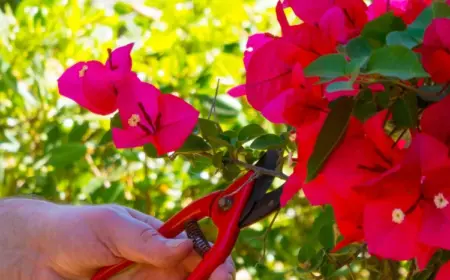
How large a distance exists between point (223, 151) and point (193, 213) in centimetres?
17

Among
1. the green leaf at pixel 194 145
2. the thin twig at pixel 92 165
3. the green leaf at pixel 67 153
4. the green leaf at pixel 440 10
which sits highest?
the green leaf at pixel 440 10

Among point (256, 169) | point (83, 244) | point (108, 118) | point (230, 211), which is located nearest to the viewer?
point (256, 169)

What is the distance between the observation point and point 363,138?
0.37 m

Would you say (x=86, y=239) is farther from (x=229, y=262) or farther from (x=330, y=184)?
(x=330, y=184)

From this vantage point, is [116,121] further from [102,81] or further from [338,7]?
[338,7]

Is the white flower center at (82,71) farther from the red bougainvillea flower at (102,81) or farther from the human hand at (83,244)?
the human hand at (83,244)

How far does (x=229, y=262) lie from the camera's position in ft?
2.36

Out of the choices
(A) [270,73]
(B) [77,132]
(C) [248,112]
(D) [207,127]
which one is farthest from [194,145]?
(B) [77,132]

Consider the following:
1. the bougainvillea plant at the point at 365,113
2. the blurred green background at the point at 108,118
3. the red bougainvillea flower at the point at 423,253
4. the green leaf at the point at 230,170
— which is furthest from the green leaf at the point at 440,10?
the blurred green background at the point at 108,118

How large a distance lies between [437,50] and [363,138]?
0.05m

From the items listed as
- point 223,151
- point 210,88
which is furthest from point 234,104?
point 223,151

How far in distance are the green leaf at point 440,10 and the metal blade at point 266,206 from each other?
0.84 feet

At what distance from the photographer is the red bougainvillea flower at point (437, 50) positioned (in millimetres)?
346

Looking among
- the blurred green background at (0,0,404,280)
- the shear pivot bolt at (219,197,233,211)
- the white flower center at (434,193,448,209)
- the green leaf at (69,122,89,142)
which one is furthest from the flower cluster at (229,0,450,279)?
the green leaf at (69,122,89,142)
